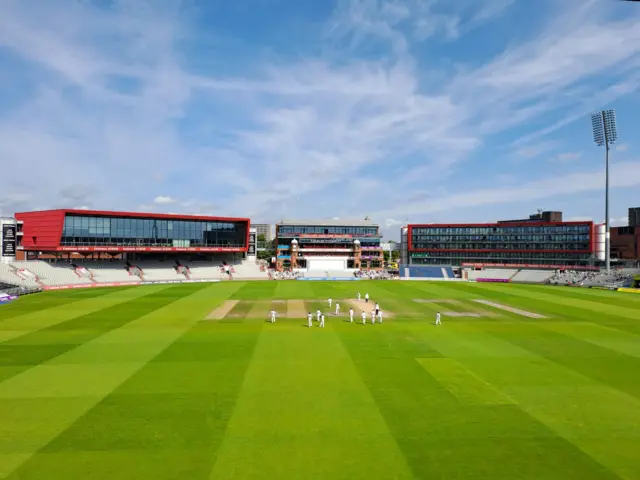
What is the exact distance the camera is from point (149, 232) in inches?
2761

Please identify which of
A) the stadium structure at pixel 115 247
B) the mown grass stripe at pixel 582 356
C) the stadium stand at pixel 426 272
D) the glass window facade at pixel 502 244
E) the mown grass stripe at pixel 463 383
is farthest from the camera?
the glass window facade at pixel 502 244

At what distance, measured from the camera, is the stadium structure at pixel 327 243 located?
4067 inches

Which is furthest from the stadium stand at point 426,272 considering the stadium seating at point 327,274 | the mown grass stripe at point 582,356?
the mown grass stripe at point 582,356

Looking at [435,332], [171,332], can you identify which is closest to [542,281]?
[435,332]

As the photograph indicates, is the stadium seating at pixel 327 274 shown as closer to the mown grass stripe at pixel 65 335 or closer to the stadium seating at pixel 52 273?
the stadium seating at pixel 52 273

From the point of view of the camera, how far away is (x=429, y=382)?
18.3 metres

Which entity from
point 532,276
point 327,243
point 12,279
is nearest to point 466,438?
point 12,279

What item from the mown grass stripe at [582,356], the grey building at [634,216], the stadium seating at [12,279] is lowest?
the mown grass stripe at [582,356]

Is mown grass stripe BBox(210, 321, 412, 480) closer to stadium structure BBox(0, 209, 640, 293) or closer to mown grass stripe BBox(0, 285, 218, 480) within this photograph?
mown grass stripe BBox(0, 285, 218, 480)

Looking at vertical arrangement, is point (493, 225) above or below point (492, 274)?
above

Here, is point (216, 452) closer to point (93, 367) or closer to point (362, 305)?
point (93, 367)

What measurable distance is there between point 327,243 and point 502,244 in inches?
1646

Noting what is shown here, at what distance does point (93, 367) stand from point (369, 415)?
1461 cm

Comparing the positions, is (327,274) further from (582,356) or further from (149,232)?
(582,356)
